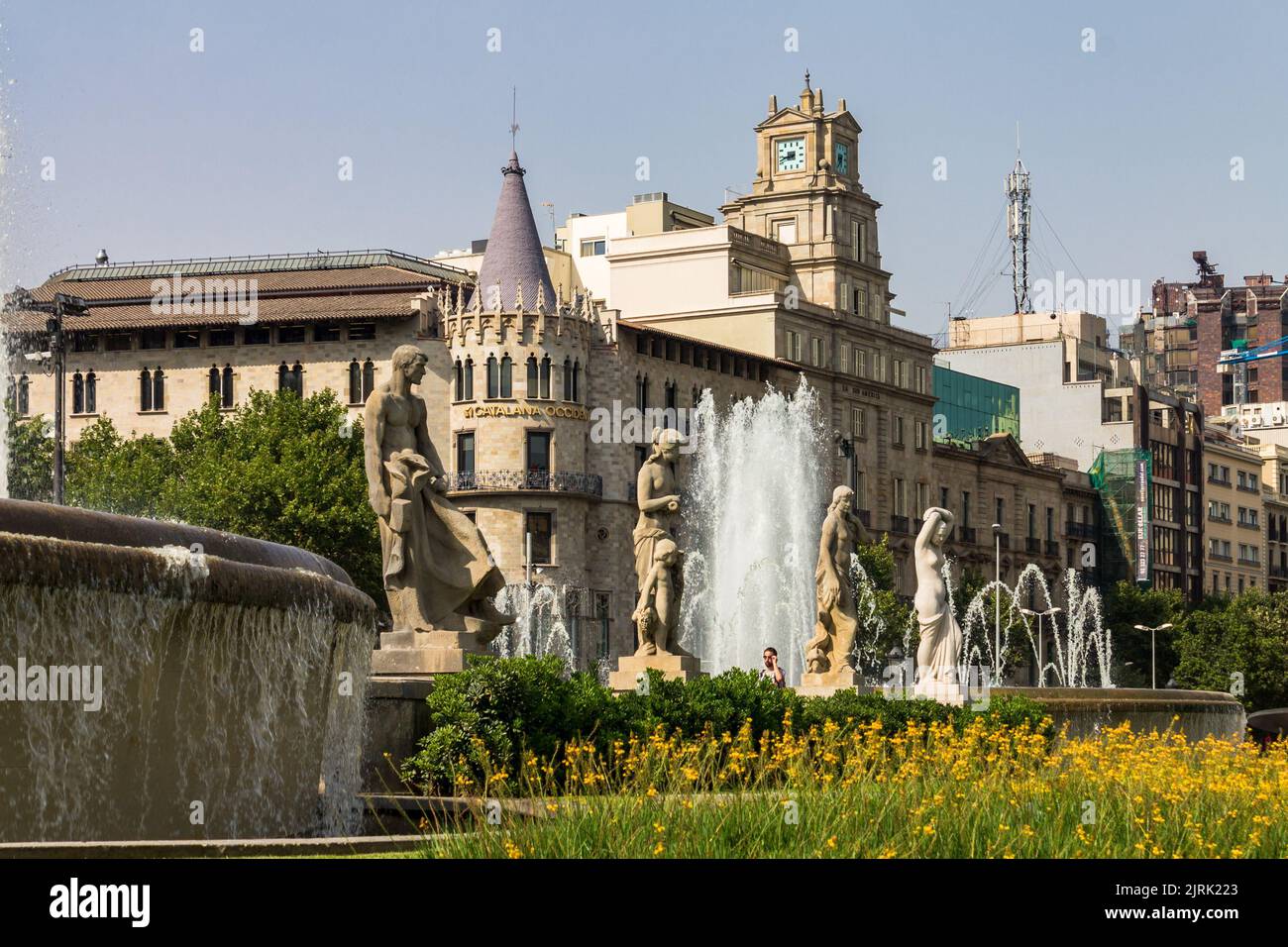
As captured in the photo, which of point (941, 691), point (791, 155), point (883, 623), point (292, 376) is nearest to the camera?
point (941, 691)

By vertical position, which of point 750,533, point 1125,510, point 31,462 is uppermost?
point 1125,510

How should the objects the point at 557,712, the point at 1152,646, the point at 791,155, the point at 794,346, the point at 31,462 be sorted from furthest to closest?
1. the point at 791,155
2. the point at 1152,646
3. the point at 794,346
4. the point at 31,462
5. the point at 557,712

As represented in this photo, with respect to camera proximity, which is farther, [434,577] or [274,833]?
[434,577]

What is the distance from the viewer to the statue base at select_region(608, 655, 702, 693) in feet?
88.0

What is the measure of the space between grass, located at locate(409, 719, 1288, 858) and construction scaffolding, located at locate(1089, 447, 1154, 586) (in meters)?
109

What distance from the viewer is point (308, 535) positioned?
225 feet

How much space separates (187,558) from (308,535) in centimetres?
5418

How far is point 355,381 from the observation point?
8388 cm

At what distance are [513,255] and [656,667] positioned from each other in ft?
192

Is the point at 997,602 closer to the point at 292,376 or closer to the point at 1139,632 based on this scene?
the point at 1139,632

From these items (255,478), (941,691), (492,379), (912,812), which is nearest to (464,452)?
(492,379)

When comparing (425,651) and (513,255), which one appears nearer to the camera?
(425,651)
